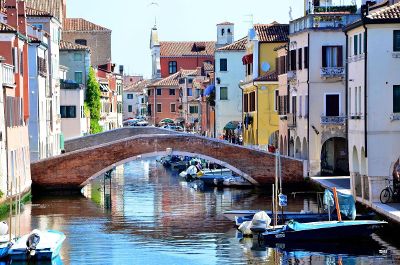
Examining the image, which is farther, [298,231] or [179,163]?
[179,163]

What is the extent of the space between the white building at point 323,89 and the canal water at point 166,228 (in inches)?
119

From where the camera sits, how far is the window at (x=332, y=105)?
47.6 metres

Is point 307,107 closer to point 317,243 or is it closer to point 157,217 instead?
point 157,217

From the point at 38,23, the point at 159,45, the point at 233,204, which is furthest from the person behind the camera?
the point at 159,45

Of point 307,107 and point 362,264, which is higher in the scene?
point 307,107

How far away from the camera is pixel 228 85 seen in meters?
68.2

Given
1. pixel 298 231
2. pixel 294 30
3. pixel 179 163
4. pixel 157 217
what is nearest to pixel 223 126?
pixel 179 163

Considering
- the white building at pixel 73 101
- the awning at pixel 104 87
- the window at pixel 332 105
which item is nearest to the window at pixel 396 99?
the window at pixel 332 105

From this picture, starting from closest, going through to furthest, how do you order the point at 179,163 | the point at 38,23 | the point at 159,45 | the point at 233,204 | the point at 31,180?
1. the point at 233,204
2. the point at 31,180
3. the point at 38,23
4. the point at 179,163
5. the point at 159,45

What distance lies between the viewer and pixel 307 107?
48.2 m

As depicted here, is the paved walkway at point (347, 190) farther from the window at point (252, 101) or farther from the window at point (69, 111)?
the window at point (69, 111)

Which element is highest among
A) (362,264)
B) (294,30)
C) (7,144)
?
(294,30)

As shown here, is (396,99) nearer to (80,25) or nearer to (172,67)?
(80,25)

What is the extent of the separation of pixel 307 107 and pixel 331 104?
1.00 metres
